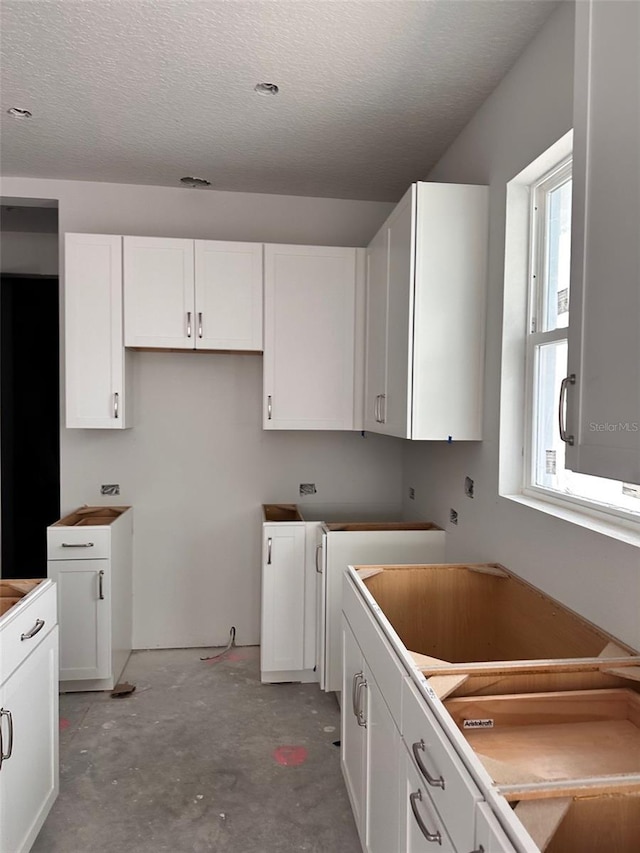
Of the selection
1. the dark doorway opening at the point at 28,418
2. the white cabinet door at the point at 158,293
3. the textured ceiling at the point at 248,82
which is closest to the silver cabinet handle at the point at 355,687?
the white cabinet door at the point at 158,293

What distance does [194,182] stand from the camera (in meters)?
3.26

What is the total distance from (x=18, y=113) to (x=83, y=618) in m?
2.37

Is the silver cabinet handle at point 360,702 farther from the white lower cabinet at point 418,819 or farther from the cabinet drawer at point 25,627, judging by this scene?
the cabinet drawer at point 25,627

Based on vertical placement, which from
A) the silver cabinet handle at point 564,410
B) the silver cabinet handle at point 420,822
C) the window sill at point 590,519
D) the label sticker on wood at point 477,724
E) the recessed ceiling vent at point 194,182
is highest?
the recessed ceiling vent at point 194,182

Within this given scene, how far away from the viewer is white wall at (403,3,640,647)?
153 centimetres

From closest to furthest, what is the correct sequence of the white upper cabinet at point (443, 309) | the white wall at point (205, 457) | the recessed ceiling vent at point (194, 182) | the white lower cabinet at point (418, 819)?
the white lower cabinet at point (418, 819) → the white upper cabinet at point (443, 309) → the recessed ceiling vent at point (194, 182) → the white wall at point (205, 457)

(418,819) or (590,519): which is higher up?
(590,519)

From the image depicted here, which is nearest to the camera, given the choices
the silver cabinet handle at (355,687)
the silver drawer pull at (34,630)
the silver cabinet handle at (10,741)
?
the silver cabinet handle at (10,741)

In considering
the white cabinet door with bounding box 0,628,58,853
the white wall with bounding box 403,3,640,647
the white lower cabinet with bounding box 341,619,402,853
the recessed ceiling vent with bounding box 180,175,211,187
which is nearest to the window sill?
the white wall with bounding box 403,3,640,647

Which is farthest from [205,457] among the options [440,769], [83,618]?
[440,769]

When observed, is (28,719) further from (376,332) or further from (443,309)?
(376,332)

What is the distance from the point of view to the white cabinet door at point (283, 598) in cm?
298

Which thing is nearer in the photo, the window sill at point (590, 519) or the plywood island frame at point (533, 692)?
→ the plywood island frame at point (533, 692)

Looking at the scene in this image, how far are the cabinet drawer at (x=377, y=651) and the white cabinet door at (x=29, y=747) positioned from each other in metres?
1.04
